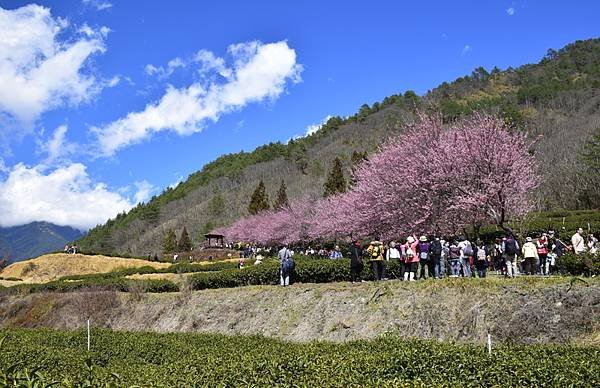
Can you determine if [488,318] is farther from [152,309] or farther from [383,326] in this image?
[152,309]

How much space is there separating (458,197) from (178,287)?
13.0 meters

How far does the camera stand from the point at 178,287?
2314 centimetres

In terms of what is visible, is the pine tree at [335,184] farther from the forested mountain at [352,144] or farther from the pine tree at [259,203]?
the pine tree at [259,203]

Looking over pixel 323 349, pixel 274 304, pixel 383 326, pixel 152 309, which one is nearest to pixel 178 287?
pixel 152 309

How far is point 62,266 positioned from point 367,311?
35.0 m

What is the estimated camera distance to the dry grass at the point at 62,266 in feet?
135

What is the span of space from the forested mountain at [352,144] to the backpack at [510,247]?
38.7 meters

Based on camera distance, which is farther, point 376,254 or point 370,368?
point 376,254

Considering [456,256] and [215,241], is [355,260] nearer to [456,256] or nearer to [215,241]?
[456,256]

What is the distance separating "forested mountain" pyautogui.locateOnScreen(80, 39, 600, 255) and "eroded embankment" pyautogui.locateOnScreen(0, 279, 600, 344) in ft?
137

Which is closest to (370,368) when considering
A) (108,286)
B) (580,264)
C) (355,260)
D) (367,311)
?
(367,311)

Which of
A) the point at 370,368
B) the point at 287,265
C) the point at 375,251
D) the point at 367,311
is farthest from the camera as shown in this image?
the point at 287,265

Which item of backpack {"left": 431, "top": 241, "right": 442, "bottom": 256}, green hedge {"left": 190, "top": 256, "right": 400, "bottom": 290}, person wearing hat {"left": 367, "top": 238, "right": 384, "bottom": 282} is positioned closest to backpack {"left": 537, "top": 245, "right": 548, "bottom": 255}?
backpack {"left": 431, "top": 241, "right": 442, "bottom": 256}

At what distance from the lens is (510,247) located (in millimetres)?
15773
